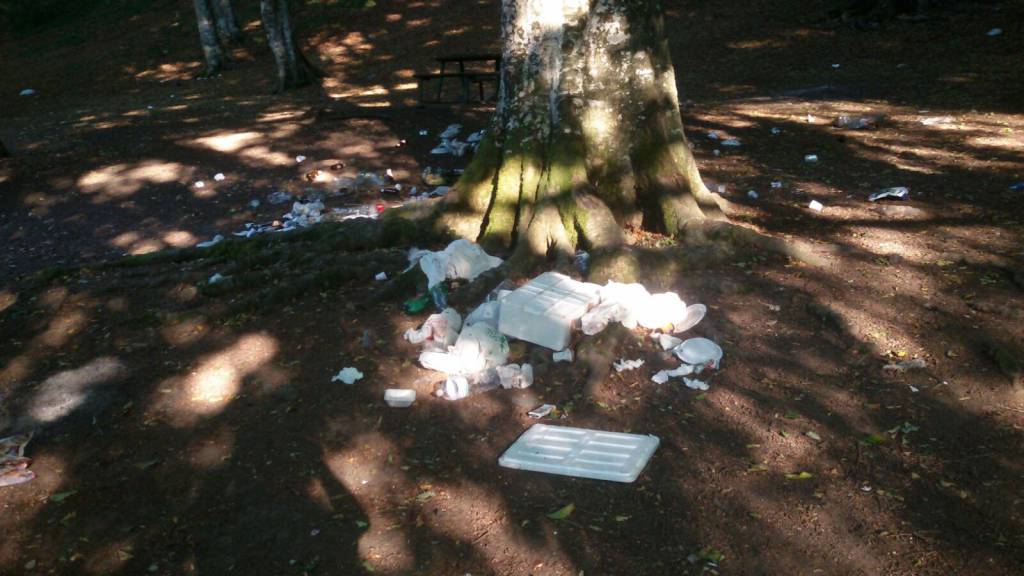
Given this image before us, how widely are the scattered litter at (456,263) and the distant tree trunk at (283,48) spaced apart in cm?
1154

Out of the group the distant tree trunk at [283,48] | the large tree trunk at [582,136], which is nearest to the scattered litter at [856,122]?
the large tree trunk at [582,136]

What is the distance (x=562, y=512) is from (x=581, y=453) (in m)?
0.37

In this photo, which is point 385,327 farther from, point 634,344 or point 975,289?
point 975,289

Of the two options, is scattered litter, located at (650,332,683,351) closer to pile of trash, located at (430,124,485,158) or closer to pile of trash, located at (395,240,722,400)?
pile of trash, located at (395,240,722,400)

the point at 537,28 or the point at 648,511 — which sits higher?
the point at 537,28

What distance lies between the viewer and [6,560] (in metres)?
3.11

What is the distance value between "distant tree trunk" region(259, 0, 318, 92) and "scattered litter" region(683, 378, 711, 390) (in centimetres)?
1319

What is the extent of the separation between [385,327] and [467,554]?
1.88 metres

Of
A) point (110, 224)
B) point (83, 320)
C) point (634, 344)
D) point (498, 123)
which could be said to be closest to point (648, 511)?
point (634, 344)

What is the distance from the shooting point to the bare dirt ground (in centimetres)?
293

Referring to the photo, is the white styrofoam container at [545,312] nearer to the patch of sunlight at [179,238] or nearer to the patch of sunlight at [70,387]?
the patch of sunlight at [70,387]

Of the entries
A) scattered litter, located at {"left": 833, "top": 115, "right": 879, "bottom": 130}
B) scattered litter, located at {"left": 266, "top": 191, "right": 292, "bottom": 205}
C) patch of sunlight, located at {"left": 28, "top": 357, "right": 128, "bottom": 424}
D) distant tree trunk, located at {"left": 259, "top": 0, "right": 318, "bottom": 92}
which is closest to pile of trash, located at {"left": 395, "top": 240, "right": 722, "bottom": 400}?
patch of sunlight, located at {"left": 28, "top": 357, "right": 128, "bottom": 424}

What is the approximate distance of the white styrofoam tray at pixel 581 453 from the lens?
128 inches

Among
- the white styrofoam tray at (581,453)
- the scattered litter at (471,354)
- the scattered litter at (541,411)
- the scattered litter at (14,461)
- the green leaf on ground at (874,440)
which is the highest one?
the scattered litter at (471,354)
